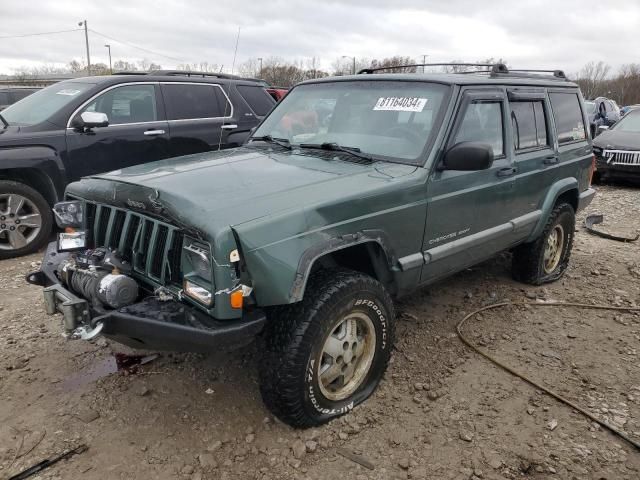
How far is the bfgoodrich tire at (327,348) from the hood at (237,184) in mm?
502

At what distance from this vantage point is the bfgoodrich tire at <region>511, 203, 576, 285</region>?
190 inches

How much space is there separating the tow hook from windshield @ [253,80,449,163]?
194cm

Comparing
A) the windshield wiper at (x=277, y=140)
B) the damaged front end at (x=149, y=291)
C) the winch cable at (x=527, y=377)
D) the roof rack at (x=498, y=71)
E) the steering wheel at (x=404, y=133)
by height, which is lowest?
the winch cable at (x=527, y=377)

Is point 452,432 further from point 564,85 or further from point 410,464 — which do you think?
point 564,85

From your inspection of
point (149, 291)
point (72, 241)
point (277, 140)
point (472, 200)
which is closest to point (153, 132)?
point (277, 140)

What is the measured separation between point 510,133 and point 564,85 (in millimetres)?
1377

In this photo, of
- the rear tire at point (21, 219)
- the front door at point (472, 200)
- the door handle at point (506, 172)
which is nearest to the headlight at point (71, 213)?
the front door at point (472, 200)

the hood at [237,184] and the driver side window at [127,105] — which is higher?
the driver side window at [127,105]

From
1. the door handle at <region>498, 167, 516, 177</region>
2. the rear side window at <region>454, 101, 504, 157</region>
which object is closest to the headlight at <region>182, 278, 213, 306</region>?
the rear side window at <region>454, 101, 504, 157</region>

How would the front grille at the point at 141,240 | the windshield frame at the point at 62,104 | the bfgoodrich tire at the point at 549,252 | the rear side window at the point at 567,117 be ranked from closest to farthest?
the front grille at the point at 141,240
the rear side window at the point at 567,117
the bfgoodrich tire at the point at 549,252
the windshield frame at the point at 62,104

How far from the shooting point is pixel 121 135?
19.6ft

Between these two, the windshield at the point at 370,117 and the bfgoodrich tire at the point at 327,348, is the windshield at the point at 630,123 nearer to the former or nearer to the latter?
the windshield at the point at 370,117

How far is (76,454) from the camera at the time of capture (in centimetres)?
265

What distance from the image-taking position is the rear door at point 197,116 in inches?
252
